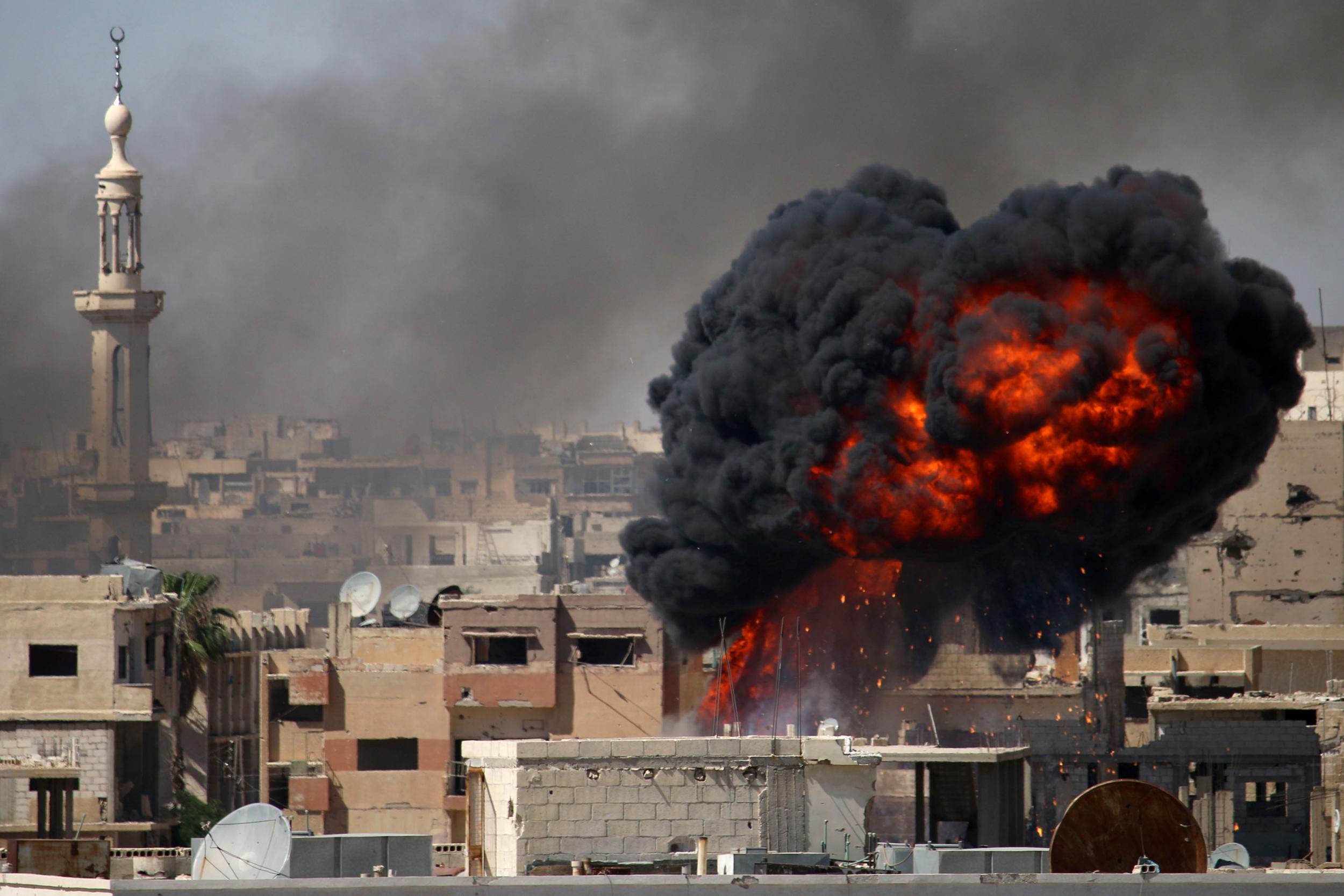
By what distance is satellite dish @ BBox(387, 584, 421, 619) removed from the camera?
7300 cm

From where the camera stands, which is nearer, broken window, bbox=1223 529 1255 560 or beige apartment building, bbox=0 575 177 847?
beige apartment building, bbox=0 575 177 847

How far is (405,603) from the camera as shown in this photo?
241 ft

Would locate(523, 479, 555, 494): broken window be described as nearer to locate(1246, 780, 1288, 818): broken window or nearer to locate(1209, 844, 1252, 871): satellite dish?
locate(1246, 780, 1288, 818): broken window

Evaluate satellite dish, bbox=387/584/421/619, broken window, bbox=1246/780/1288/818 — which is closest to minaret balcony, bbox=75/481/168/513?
satellite dish, bbox=387/584/421/619

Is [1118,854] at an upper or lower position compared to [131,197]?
lower

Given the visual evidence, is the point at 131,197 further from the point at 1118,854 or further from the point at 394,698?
the point at 1118,854

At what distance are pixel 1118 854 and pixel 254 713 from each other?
46.2 m

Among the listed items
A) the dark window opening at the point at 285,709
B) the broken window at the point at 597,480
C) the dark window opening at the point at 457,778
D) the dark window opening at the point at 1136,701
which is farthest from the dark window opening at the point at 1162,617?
the broken window at the point at 597,480

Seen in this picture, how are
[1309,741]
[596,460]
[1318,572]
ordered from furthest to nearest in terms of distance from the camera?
[596,460] → [1318,572] → [1309,741]

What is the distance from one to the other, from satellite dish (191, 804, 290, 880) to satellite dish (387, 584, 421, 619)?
45.5m

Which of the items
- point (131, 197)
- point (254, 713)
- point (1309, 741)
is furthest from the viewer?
point (131, 197)

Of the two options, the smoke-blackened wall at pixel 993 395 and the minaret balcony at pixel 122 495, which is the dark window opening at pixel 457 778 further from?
the minaret balcony at pixel 122 495

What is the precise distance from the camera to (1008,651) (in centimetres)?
5872

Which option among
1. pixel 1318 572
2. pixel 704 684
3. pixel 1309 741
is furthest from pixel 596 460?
pixel 1309 741
